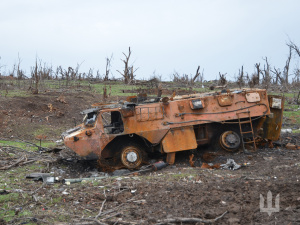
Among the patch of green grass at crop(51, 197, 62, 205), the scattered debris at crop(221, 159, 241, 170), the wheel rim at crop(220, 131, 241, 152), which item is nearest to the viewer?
the patch of green grass at crop(51, 197, 62, 205)

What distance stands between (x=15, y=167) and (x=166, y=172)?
14.1 ft

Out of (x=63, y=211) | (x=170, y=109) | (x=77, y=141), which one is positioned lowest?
(x=63, y=211)

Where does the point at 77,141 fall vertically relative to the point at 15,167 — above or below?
above

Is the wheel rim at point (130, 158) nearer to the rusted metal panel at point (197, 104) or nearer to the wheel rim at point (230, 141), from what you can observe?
the rusted metal panel at point (197, 104)

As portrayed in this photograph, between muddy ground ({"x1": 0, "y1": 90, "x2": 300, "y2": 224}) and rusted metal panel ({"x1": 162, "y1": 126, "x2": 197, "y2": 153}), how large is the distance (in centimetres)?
57

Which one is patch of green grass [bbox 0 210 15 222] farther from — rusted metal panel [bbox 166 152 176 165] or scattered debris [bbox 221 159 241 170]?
scattered debris [bbox 221 159 241 170]

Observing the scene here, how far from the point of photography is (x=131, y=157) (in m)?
10.9

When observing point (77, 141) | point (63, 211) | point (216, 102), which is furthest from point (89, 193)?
point (216, 102)

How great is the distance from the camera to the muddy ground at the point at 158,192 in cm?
663

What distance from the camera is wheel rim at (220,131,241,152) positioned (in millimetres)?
11867

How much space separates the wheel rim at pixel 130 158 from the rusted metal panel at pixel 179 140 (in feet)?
2.89

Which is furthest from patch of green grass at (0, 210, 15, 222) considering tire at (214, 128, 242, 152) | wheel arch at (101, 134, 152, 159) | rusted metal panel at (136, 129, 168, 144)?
tire at (214, 128, 242, 152)

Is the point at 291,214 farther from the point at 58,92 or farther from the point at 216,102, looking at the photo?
the point at 58,92

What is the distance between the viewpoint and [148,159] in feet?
38.4
